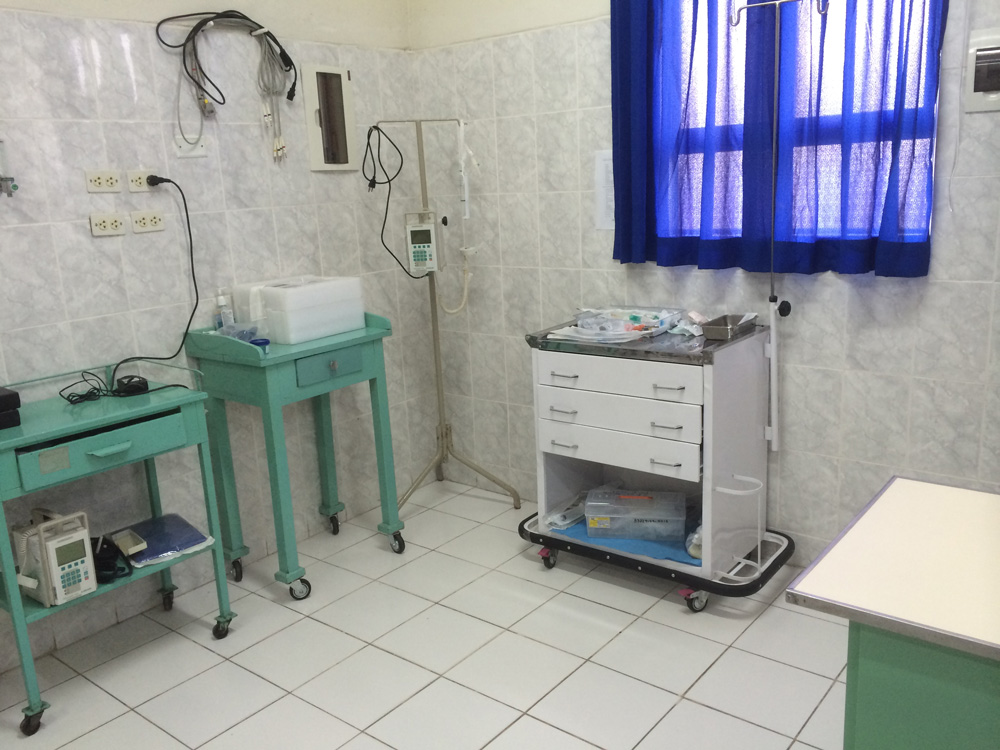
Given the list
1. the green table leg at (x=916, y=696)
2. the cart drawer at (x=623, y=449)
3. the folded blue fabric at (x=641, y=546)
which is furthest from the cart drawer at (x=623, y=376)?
the green table leg at (x=916, y=696)

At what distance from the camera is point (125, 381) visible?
270 cm

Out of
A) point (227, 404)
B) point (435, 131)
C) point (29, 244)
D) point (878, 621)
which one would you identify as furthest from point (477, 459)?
point (878, 621)

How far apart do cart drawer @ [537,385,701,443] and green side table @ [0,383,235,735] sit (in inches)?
48.3

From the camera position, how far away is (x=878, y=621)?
1271 millimetres

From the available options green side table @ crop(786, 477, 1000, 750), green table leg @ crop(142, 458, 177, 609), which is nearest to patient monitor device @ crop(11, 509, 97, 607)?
green table leg @ crop(142, 458, 177, 609)

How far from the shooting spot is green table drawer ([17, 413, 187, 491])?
2.29 metres

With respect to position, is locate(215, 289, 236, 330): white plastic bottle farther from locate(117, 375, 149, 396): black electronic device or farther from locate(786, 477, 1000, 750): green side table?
locate(786, 477, 1000, 750): green side table

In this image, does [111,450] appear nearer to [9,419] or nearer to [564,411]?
[9,419]

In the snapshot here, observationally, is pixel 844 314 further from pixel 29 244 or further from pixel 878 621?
pixel 29 244

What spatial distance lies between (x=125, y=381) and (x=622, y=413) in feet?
5.43

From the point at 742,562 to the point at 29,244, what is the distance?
2.61 m

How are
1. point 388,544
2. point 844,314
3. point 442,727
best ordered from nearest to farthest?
point 442,727 → point 844,314 → point 388,544

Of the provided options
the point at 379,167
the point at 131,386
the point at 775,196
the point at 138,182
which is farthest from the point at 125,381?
the point at 775,196

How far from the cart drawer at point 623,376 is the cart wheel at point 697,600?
67 cm
